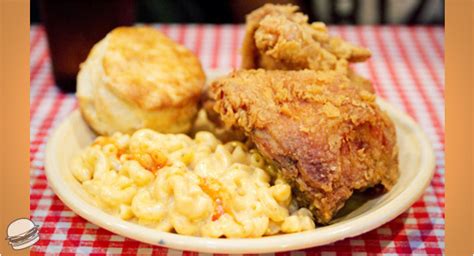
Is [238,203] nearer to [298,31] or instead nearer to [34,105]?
[298,31]

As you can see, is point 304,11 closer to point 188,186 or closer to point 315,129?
point 315,129

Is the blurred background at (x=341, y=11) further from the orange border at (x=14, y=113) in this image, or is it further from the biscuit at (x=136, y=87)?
the orange border at (x=14, y=113)

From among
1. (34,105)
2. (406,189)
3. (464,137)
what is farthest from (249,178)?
(34,105)

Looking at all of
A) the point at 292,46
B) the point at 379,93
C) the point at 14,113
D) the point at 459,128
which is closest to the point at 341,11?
the point at 379,93

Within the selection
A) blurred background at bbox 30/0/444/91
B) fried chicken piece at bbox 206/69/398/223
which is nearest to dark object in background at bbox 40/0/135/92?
blurred background at bbox 30/0/444/91

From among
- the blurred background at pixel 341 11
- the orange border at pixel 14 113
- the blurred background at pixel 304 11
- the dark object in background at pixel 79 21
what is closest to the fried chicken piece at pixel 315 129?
the orange border at pixel 14 113

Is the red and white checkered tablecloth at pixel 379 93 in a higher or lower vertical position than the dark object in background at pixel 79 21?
lower

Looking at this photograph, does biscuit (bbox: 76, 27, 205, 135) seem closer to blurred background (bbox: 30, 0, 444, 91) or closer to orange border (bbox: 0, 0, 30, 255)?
orange border (bbox: 0, 0, 30, 255)
